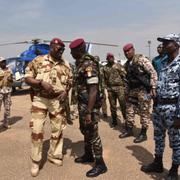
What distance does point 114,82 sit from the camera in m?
8.23

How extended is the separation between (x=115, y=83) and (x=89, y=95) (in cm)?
356

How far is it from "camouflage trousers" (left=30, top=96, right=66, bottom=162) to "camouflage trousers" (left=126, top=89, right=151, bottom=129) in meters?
1.89

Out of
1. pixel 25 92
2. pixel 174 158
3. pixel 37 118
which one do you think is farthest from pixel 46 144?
pixel 25 92

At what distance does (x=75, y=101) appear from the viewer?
17.9 feet

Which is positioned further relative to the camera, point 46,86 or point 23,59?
point 23,59

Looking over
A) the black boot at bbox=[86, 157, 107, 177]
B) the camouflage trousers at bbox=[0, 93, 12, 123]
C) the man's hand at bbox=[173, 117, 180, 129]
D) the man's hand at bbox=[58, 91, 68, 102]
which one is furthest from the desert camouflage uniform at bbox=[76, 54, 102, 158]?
the camouflage trousers at bbox=[0, 93, 12, 123]

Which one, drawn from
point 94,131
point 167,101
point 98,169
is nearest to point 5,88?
point 94,131

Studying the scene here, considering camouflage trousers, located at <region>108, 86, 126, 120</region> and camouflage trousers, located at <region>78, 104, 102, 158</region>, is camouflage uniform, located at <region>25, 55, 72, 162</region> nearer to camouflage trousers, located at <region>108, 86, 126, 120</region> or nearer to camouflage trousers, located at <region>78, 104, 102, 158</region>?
camouflage trousers, located at <region>78, 104, 102, 158</region>

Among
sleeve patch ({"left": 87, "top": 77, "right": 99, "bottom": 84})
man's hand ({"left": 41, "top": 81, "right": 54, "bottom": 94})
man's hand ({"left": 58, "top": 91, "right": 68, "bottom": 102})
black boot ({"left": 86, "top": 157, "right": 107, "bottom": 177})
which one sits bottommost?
black boot ({"left": 86, "top": 157, "right": 107, "bottom": 177})

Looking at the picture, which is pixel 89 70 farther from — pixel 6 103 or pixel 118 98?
pixel 6 103

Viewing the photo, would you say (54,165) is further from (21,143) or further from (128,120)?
(128,120)

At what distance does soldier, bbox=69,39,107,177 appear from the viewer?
185 inches

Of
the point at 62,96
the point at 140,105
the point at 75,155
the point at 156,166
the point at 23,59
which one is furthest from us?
the point at 23,59

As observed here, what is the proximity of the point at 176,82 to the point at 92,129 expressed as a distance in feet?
4.70
